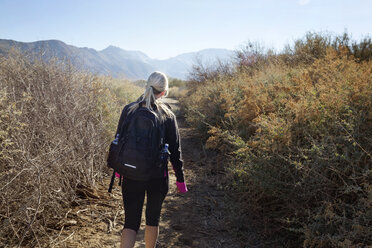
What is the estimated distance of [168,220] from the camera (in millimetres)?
3867

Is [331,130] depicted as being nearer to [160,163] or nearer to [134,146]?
[160,163]

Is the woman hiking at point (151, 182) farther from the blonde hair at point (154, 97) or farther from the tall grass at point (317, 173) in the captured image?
the tall grass at point (317, 173)

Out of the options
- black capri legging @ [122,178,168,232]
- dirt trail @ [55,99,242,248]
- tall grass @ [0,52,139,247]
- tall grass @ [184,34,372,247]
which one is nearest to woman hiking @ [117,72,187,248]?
black capri legging @ [122,178,168,232]

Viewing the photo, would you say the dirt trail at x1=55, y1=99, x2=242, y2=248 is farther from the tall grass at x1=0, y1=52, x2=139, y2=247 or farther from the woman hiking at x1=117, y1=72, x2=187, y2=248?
the woman hiking at x1=117, y1=72, x2=187, y2=248

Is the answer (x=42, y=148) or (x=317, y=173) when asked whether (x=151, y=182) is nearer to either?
(x=317, y=173)

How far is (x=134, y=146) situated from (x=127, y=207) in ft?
1.89

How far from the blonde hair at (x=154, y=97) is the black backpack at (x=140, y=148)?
0.07 m

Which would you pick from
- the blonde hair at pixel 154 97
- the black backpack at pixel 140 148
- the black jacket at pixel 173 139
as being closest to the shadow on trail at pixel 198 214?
the black jacket at pixel 173 139

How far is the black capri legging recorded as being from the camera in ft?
7.73

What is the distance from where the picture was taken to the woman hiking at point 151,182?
235 centimetres

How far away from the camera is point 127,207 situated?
7.82 ft

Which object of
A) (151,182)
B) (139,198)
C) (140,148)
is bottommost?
(139,198)

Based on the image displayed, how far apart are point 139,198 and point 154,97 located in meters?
0.90

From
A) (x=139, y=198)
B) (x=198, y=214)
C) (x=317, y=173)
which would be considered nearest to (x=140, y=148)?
(x=139, y=198)
